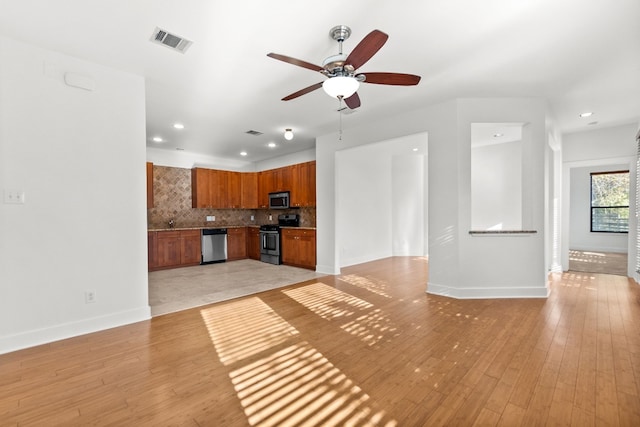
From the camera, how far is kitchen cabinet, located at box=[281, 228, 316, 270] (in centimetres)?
614

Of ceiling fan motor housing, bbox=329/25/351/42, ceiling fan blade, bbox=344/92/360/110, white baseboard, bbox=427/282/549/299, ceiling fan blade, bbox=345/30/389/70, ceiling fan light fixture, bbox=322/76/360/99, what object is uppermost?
ceiling fan motor housing, bbox=329/25/351/42

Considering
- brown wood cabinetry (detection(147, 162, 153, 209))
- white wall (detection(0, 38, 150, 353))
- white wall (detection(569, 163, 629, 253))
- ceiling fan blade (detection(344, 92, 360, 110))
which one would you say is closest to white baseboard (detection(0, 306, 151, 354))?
white wall (detection(0, 38, 150, 353))

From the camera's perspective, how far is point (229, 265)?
22.3ft

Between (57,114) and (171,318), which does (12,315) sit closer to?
(171,318)

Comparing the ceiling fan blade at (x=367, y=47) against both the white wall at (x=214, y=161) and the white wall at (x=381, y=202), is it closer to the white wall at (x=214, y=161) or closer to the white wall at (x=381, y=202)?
A: the white wall at (x=381, y=202)

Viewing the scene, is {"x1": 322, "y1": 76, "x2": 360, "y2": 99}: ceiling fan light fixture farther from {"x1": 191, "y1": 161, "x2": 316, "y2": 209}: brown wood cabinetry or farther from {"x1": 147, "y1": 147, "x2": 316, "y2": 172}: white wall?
{"x1": 147, "y1": 147, "x2": 316, "y2": 172}: white wall


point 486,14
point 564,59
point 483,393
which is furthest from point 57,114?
point 564,59

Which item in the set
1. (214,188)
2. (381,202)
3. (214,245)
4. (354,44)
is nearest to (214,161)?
(214,188)

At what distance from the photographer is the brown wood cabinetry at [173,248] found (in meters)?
6.21

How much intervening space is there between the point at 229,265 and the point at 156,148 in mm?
3225

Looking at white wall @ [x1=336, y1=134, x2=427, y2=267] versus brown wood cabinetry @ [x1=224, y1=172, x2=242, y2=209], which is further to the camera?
brown wood cabinetry @ [x1=224, y1=172, x2=242, y2=209]

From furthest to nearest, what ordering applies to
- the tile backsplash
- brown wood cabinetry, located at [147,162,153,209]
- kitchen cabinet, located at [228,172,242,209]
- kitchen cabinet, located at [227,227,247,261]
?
kitchen cabinet, located at [228,172,242,209] < kitchen cabinet, located at [227,227,247,261] < the tile backsplash < brown wood cabinetry, located at [147,162,153,209]

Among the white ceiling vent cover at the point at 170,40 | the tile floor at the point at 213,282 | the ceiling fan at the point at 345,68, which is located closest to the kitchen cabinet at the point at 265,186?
the tile floor at the point at 213,282

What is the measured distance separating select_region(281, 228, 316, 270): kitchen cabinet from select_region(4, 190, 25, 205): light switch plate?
4.35m
